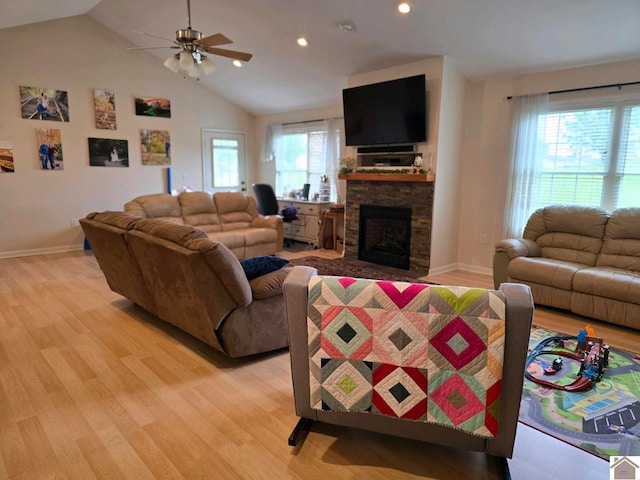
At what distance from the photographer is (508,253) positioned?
13.8 feet

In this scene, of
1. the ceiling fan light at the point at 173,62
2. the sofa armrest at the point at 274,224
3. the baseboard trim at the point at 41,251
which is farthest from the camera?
the sofa armrest at the point at 274,224

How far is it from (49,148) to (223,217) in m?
→ 2.86

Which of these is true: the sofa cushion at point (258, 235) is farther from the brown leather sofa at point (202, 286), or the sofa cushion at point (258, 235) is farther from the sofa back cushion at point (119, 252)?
the brown leather sofa at point (202, 286)

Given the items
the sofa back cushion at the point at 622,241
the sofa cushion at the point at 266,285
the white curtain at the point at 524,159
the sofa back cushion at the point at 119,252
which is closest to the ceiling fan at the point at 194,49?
the sofa back cushion at the point at 119,252

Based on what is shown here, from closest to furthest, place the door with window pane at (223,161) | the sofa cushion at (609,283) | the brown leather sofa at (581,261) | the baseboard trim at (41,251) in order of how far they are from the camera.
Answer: the sofa cushion at (609,283) → the brown leather sofa at (581,261) → the baseboard trim at (41,251) → the door with window pane at (223,161)

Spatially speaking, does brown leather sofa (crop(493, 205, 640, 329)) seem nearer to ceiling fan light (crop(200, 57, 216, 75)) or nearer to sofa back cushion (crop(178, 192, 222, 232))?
ceiling fan light (crop(200, 57, 216, 75))

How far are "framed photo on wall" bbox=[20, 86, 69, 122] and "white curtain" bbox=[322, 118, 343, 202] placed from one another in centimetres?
416

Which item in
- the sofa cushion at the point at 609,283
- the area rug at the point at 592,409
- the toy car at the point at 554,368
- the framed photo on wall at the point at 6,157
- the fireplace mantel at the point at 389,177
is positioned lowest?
the area rug at the point at 592,409

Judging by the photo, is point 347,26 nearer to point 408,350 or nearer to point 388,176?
point 388,176

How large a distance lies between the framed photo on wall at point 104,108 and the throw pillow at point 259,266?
17.1 ft

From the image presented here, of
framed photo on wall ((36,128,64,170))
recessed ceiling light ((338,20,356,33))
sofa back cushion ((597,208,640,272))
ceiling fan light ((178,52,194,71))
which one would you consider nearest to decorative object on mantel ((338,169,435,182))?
recessed ceiling light ((338,20,356,33))

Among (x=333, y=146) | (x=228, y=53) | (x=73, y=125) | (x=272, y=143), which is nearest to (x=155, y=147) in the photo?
(x=73, y=125)

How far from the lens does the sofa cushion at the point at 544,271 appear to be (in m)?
3.77

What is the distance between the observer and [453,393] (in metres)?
1.64
